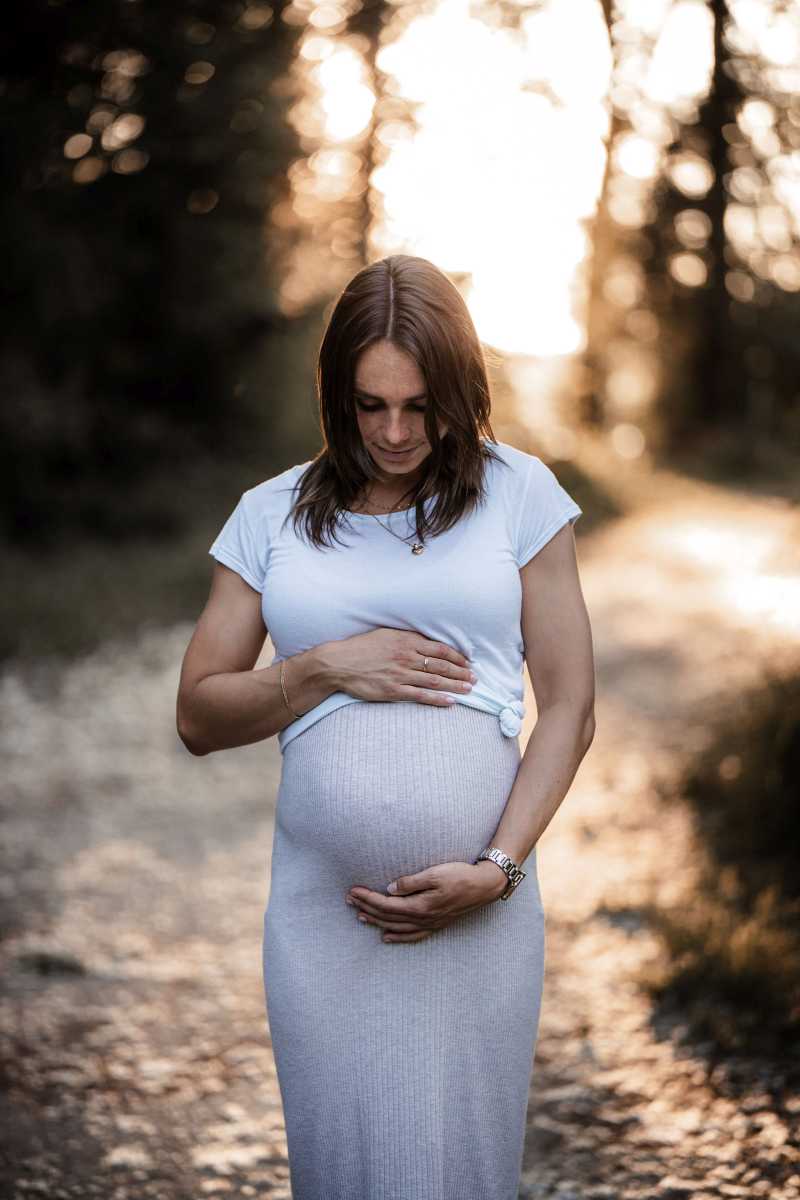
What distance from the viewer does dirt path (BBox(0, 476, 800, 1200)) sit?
3.29 metres

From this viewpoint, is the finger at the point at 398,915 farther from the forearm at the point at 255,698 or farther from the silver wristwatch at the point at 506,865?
the forearm at the point at 255,698

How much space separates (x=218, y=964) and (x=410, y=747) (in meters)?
2.88

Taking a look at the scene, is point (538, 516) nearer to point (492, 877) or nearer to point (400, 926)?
point (492, 877)

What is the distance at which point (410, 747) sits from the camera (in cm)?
209

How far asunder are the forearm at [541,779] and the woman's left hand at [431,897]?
0.14 feet

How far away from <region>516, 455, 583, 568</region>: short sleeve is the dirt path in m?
1.96

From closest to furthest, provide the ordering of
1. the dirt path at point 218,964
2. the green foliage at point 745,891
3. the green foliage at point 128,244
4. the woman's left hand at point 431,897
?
the woman's left hand at point 431,897
the dirt path at point 218,964
the green foliage at point 745,891
the green foliage at point 128,244

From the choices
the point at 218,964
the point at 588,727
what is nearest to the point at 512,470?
the point at 588,727

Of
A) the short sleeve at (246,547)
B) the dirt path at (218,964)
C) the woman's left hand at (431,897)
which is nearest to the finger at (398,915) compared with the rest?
the woman's left hand at (431,897)

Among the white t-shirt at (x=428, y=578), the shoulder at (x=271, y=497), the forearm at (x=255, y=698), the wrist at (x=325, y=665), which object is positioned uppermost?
the shoulder at (x=271, y=497)

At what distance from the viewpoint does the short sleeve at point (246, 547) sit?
219 cm

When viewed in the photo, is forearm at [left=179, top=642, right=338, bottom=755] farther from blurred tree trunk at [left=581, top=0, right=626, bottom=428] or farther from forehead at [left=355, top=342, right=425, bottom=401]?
blurred tree trunk at [left=581, top=0, right=626, bottom=428]

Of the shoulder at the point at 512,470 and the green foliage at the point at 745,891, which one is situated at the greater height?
the shoulder at the point at 512,470

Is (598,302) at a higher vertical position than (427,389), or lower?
higher
